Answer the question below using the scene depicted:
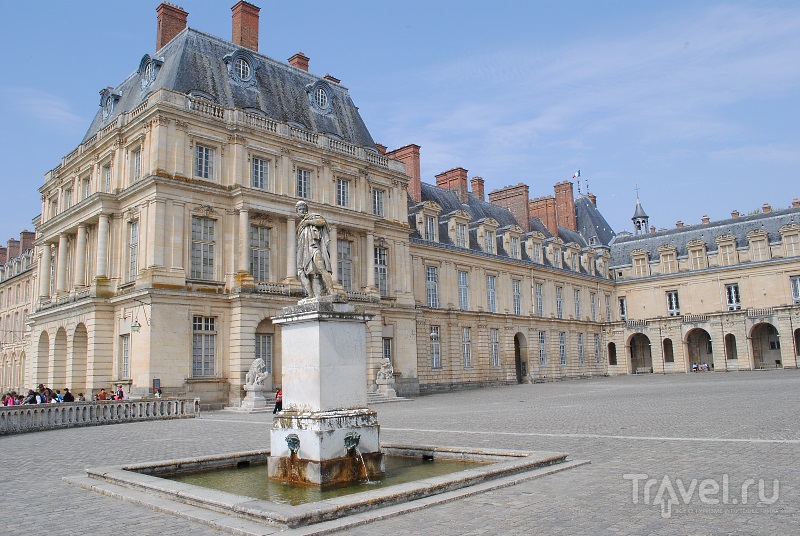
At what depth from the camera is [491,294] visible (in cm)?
4338

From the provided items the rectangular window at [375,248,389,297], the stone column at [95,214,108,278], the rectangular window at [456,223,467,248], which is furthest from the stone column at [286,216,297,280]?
the rectangular window at [456,223,467,248]

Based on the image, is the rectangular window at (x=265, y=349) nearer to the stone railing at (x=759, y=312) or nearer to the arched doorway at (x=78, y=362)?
the arched doorway at (x=78, y=362)

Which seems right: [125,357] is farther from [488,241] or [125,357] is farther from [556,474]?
[488,241]

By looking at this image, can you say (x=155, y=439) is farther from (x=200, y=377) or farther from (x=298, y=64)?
(x=298, y=64)

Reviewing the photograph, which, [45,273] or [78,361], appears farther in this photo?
[45,273]

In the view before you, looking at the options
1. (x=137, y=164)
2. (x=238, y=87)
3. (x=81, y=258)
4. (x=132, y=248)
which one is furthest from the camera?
(x=238, y=87)

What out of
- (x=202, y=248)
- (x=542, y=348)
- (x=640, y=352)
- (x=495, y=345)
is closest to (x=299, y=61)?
(x=202, y=248)

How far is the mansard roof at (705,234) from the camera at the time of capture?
5141 cm

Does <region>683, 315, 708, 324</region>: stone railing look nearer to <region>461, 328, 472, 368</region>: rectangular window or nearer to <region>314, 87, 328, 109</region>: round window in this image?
<region>461, 328, 472, 368</region>: rectangular window

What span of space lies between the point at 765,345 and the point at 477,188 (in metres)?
25.8

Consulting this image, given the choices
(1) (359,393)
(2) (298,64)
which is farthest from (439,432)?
(2) (298,64)

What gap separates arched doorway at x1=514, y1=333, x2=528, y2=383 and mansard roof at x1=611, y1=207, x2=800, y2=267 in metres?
18.0

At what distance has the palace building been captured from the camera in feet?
83.5

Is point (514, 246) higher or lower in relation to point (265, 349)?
higher
